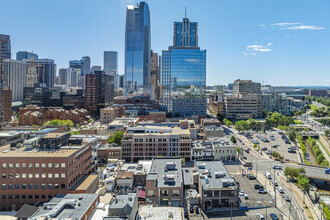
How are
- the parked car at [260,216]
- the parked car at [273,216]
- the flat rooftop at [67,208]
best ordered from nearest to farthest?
1. the flat rooftop at [67,208]
2. the parked car at [260,216]
3. the parked car at [273,216]

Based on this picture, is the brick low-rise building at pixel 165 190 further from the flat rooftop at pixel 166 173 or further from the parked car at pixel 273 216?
the parked car at pixel 273 216

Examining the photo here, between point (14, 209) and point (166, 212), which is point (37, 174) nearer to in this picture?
point (14, 209)

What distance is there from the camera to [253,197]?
59.2 m

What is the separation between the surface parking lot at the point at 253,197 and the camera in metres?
55.4

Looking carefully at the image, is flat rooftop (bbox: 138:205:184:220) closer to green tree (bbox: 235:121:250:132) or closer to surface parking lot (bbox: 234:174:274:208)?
surface parking lot (bbox: 234:174:274:208)

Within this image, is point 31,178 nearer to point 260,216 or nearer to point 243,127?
point 260,216

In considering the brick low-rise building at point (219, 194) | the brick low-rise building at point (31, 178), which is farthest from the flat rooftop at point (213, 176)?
the brick low-rise building at point (31, 178)

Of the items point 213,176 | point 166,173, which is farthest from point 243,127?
point 166,173

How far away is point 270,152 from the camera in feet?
321

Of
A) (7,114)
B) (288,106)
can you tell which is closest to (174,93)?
(288,106)

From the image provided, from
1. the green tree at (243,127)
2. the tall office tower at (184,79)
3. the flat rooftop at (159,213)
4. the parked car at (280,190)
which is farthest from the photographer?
the tall office tower at (184,79)

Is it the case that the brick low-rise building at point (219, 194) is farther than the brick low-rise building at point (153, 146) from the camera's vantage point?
No

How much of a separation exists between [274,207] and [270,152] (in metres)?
47.7

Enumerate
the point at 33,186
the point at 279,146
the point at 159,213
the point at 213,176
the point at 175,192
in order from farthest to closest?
the point at 279,146, the point at 213,176, the point at 175,192, the point at 33,186, the point at 159,213
